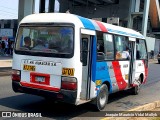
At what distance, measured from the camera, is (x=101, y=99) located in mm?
9070

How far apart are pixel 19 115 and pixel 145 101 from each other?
205 inches

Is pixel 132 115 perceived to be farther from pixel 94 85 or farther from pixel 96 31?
pixel 96 31

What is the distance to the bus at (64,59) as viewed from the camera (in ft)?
25.3

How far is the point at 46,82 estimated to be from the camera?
8.01 m

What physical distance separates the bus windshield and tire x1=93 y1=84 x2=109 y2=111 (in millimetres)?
1756

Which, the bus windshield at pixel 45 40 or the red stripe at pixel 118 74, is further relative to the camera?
the red stripe at pixel 118 74

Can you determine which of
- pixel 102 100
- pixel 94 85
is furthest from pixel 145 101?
pixel 94 85

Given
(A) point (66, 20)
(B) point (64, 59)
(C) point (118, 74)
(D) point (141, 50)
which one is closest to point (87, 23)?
(A) point (66, 20)

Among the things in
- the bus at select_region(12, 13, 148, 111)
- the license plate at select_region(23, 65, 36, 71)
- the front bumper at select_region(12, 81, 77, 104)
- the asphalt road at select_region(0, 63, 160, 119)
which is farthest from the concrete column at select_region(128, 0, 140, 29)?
the front bumper at select_region(12, 81, 77, 104)

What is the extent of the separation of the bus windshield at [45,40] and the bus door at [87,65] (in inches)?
21.6

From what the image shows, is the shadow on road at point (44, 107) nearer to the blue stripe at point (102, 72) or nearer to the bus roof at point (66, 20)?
the blue stripe at point (102, 72)

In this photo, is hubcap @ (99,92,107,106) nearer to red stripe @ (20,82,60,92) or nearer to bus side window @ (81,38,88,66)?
bus side window @ (81,38,88,66)

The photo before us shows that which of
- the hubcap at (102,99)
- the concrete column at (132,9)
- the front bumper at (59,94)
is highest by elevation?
the concrete column at (132,9)

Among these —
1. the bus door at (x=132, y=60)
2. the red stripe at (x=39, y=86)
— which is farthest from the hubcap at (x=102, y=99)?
the bus door at (x=132, y=60)
